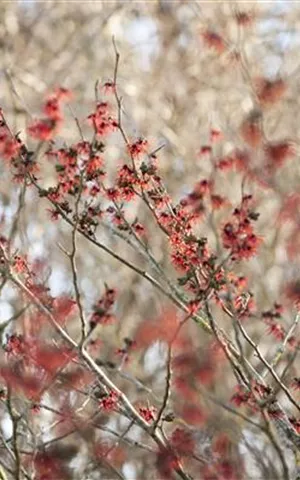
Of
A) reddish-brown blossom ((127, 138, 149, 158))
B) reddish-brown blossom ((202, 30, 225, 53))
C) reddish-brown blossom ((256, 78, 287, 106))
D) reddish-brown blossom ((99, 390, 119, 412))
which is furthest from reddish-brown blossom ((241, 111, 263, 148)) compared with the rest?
reddish-brown blossom ((202, 30, 225, 53))

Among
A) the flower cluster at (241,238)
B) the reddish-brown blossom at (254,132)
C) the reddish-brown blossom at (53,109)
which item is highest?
the reddish-brown blossom at (254,132)

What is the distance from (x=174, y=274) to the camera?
36.4ft

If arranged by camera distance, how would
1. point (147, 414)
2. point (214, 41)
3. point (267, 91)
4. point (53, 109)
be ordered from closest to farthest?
point (53, 109)
point (147, 414)
point (267, 91)
point (214, 41)

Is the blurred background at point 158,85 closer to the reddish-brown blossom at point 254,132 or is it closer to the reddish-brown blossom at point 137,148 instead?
the reddish-brown blossom at point 254,132

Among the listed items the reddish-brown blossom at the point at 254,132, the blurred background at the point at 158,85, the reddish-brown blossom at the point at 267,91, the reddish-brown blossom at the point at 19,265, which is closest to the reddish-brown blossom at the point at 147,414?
the reddish-brown blossom at the point at 19,265

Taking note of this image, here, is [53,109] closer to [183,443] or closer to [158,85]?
[183,443]

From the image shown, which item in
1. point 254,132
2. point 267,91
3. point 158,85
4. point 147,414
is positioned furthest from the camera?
point 158,85

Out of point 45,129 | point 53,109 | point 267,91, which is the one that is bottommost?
point 45,129

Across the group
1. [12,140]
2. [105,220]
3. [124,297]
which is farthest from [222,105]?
[12,140]

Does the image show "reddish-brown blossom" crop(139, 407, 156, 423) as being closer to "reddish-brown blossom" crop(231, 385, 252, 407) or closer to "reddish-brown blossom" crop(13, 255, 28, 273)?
"reddish-brown blossom" crop(231, 385, 252, 407)

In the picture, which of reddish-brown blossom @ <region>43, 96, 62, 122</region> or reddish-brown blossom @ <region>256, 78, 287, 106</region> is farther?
reddish-brown blossom @ <region>256, 78, 287, 106</region>

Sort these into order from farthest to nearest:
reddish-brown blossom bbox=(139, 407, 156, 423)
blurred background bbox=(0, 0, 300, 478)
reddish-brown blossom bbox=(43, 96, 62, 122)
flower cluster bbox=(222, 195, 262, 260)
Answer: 1. blurred background bbox=(0, 0, 300, 478)
2. reddish-brown blossom bbox=(139, 407, 156, 423)
3. reddish-brown blossom bbox=(43, 96, 62, 122)
4. flower cluster bbox=(222, 195, 262, 260)

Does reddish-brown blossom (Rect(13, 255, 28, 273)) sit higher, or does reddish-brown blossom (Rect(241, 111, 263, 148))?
reddish-brown blossom (Rect(241, 111, 263, 148))

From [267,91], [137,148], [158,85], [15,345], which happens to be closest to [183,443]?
[15,345]
